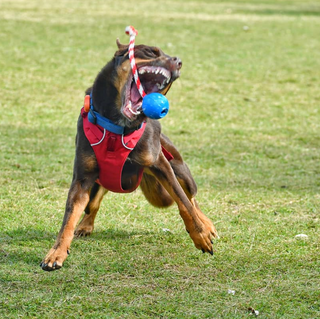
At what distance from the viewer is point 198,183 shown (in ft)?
21.6

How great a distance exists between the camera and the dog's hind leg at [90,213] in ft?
16.8

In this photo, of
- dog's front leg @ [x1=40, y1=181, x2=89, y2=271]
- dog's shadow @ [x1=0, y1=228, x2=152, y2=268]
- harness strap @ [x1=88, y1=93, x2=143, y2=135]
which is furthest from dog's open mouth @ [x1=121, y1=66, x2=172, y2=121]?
dog's shadow @ [x1=0, y1=228, x2=152, y2=268]

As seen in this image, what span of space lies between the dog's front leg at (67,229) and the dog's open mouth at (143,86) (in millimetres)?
A: 638

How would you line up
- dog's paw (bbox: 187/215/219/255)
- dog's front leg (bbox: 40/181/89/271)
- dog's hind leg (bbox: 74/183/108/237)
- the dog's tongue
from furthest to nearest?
dog's hind leg (bbox: 74/183/108/237) → dog's paw (bbox: 187/215/219/255) → the dog's tongue → dog's front leg (bbox: 40/181/89/271)

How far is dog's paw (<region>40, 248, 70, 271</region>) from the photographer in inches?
159

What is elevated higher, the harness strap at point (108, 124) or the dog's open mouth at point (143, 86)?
the dog's open mouth at point (143, 86)

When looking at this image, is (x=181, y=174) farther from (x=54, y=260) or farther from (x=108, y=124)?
(x=54, y=260)

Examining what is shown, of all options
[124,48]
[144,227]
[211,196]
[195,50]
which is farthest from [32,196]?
[195,50]

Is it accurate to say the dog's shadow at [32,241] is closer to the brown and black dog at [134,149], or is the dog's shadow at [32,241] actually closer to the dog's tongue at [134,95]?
the brown and black dog at [134,149]

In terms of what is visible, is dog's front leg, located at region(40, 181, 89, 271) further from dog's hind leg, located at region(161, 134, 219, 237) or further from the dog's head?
dog's hind leg, located at region(161, 134, 219, 237)

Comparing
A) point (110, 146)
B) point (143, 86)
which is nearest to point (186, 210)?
point (110, 146)

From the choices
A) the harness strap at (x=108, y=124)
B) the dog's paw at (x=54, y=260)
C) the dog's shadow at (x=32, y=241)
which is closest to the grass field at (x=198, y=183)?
the dog's shadow at (x=32, y=241)

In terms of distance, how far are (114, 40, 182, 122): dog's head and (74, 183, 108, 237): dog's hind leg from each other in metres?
1.00

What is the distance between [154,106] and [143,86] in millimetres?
319
